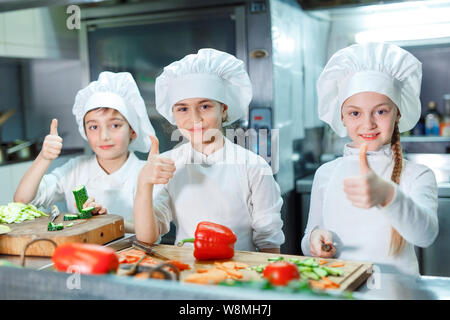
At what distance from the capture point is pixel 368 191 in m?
0.73

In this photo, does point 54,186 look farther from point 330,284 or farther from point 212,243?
point 330,284

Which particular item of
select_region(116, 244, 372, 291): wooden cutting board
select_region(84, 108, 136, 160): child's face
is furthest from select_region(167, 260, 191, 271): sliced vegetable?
select_region(84, 108, 136, 160): child's face

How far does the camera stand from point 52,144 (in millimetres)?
1309

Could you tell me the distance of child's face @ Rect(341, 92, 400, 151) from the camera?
89cm

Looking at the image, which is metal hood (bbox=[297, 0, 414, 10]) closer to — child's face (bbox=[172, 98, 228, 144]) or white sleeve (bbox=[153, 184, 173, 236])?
child's face (bbox=[172, 98, 228, 144])

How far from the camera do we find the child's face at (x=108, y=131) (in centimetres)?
130

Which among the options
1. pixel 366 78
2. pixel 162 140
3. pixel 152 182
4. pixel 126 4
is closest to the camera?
pixel 366 78

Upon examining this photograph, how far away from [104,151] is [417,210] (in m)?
0.85

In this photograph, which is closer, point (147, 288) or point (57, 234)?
point (147, 288)

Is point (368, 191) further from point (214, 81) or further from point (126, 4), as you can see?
point (126, 4)

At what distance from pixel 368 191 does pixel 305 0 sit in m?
0.71

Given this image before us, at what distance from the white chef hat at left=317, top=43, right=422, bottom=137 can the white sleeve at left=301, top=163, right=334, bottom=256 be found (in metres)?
0.09

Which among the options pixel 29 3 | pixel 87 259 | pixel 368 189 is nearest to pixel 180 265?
pixel 87 259
